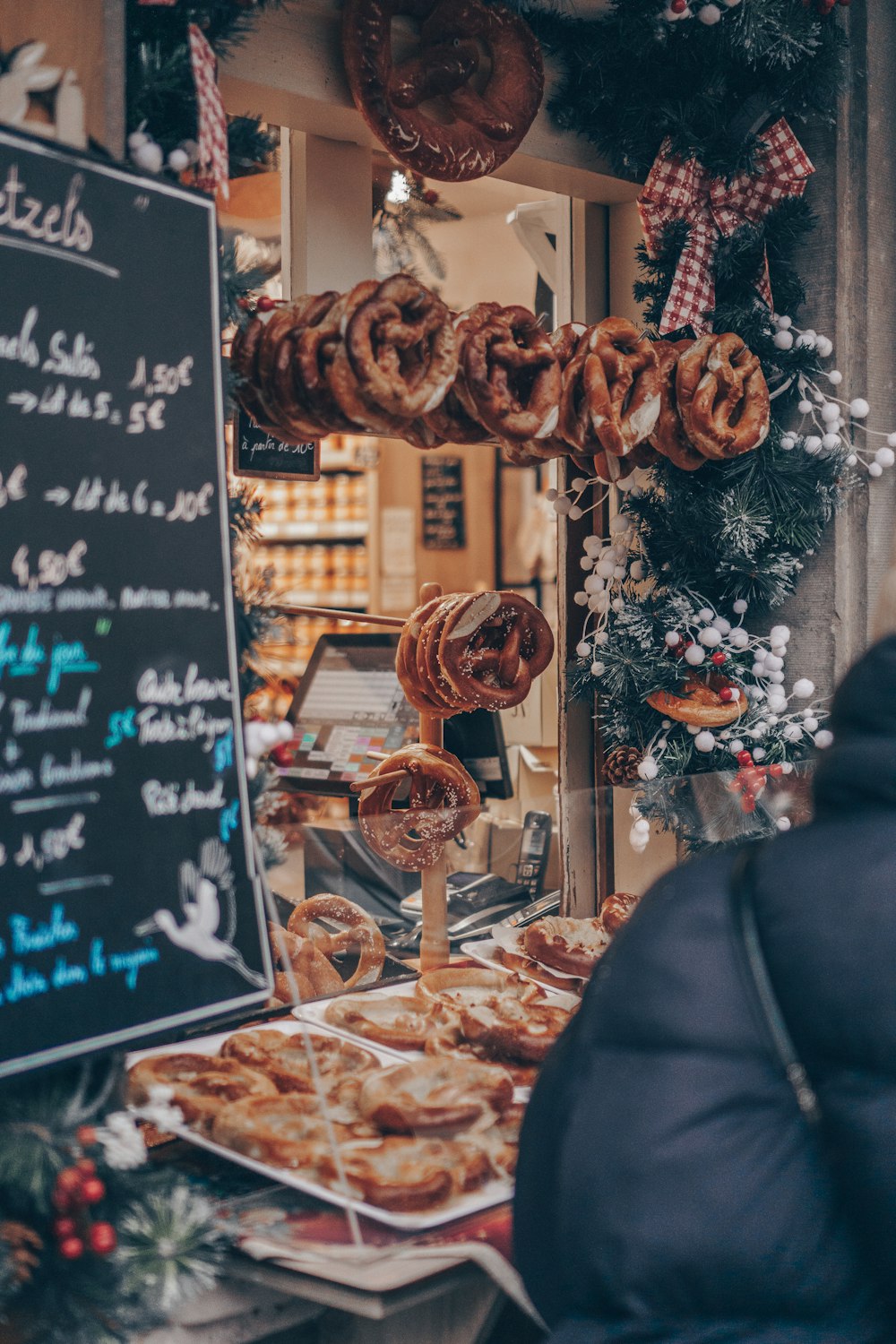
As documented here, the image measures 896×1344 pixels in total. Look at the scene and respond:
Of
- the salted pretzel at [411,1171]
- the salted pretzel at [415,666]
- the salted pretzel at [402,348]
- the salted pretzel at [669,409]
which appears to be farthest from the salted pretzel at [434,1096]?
the salted pretzel at [669,409]

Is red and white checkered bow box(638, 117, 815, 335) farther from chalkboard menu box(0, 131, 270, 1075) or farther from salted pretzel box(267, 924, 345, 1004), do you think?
salted pretzel box(267, 924, 345, 1004)

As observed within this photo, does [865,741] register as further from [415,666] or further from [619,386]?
[415,666]

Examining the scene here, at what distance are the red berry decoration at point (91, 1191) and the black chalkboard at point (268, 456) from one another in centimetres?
129

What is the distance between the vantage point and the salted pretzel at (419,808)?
7.54 feet

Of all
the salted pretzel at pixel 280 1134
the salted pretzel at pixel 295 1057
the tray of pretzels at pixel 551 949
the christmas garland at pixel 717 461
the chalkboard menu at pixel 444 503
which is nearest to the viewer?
the salted pretzel at pixel 280 1134

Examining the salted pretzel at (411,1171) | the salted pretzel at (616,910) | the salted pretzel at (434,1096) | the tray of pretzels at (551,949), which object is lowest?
the salted pretzel at (411,1171)

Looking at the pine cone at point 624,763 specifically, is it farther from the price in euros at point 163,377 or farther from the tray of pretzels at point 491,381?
the price in euros at point 163,377

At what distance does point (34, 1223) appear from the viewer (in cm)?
143

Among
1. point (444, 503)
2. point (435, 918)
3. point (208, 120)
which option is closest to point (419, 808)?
point (435, 918)

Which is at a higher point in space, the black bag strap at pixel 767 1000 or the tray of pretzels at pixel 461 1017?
the black bag strap at pixel 767 1000

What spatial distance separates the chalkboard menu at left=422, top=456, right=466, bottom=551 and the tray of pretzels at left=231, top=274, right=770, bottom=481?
4451 millimetres

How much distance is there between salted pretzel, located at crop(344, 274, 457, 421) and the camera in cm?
192

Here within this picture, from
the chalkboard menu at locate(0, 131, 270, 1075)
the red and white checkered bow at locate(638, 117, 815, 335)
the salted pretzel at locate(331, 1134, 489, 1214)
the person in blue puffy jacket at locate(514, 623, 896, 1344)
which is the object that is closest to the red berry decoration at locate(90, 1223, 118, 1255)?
the chalkboard menu at locate(0, 131, 270, 1075)

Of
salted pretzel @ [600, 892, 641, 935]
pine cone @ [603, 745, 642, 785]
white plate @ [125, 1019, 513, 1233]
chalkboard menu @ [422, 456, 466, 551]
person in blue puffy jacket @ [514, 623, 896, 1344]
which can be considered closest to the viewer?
person in blue puffy jacket @ [514, 623, 896, 1344]
